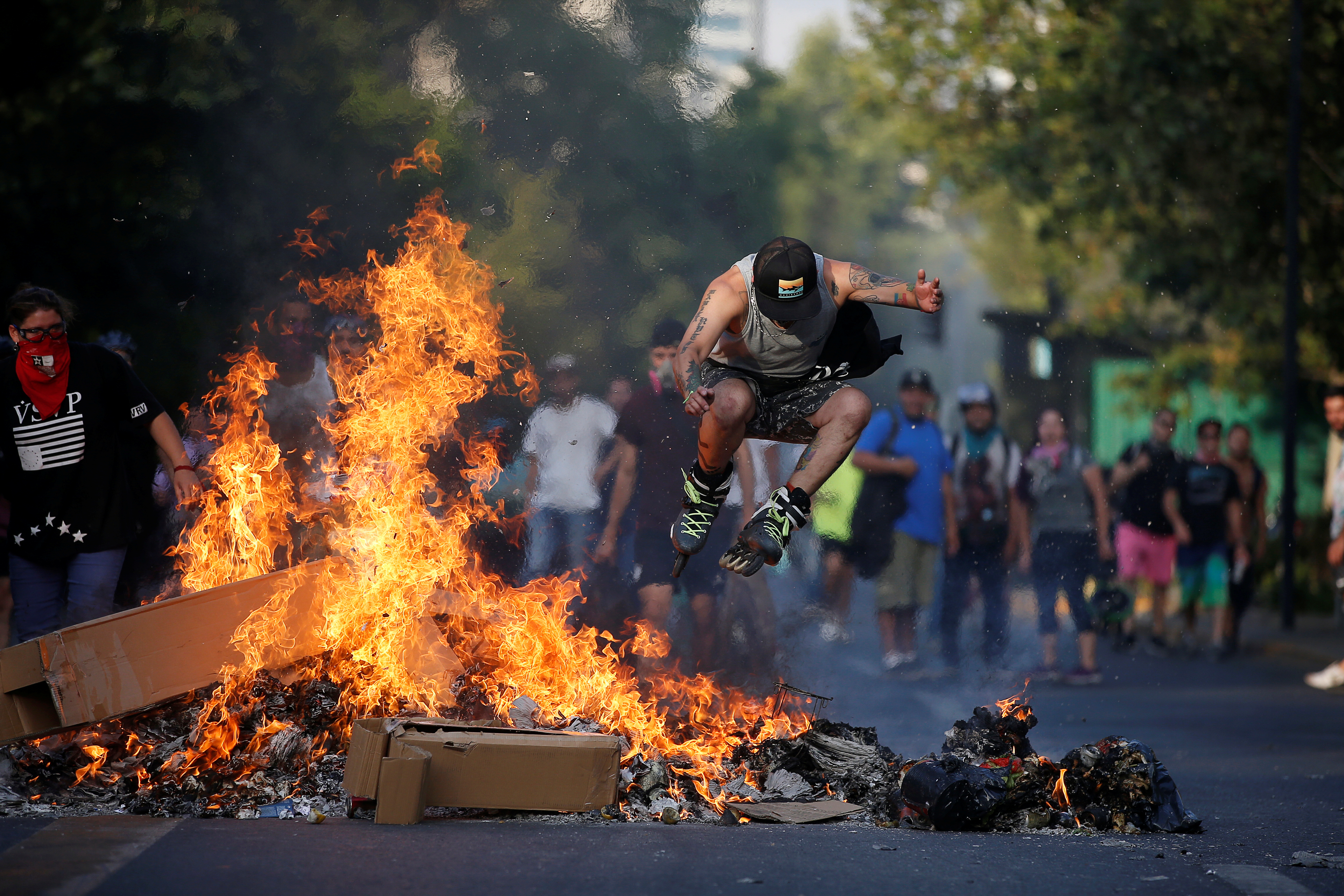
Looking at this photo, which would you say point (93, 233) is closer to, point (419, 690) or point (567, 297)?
point (567, 297)

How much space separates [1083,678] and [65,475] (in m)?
6.97

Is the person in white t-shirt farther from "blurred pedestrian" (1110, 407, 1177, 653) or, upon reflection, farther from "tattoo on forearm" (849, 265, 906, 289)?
"blurred pedestrian" (1110, 407, 1177, 653)

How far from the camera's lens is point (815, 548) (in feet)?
30.1

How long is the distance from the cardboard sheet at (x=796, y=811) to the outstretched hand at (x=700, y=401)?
1620mm

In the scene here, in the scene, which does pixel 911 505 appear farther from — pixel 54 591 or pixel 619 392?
pixel 54 591

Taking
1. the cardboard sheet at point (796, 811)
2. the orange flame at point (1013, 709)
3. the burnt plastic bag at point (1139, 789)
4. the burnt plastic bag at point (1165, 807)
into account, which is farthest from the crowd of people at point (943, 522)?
the burnt plastic bag at point (1165, 807)

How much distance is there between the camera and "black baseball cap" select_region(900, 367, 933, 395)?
9.25 meters

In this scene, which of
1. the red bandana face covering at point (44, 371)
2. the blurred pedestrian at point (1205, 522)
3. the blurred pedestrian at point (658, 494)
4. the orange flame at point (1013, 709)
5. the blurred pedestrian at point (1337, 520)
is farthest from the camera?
the blurred pedestrian at point (1205, 522)

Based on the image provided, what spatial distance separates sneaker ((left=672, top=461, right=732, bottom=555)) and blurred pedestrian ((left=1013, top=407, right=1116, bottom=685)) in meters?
4.21

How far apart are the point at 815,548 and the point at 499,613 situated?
3632mm

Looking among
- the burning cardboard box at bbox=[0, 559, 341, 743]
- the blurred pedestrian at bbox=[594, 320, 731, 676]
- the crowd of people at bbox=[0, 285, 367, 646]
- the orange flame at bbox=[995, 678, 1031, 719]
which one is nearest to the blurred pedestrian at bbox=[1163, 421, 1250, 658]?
the blurred pedestrian at bbox=[594, 320, 731, 676]

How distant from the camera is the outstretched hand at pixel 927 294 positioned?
206 inches

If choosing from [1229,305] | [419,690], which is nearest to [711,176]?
[419,690]

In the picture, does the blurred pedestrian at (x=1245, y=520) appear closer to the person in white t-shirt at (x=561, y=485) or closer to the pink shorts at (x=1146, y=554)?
the pink shorts at (x=1146, y=554)
